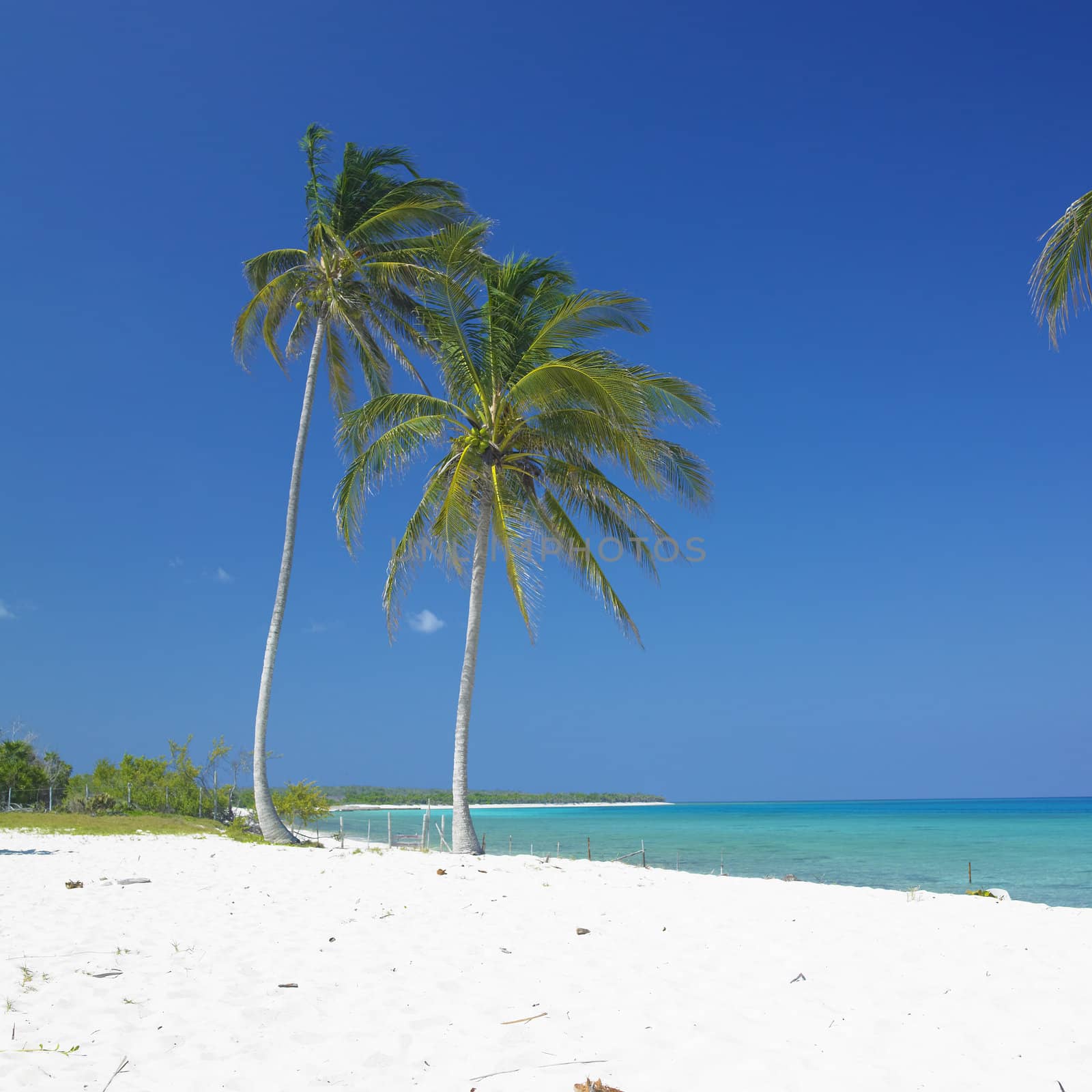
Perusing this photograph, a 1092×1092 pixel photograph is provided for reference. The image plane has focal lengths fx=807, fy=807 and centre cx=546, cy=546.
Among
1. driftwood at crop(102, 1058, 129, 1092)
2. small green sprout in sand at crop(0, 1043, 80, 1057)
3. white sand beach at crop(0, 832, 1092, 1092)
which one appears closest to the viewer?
driftwood at crop(102, 1058, 129, 1092)

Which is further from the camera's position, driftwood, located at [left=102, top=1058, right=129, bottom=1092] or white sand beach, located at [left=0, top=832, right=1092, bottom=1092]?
white sand beach, located at [left=0, top=832, right=1092, bottom=1092]

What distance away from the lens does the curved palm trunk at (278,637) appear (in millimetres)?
16031

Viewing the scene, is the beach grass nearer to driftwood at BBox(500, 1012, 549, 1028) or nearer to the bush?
the bush

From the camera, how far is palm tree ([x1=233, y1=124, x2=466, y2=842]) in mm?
16406

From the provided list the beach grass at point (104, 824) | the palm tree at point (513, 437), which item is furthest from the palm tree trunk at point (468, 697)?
the beach grass at point (104, 824)

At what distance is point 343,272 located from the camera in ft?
57.1

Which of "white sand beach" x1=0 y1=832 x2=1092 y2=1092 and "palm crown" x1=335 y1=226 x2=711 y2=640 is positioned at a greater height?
"palm crown" x1=335 y1=226 x2=711 y2=640

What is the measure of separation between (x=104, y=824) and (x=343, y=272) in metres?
15.0

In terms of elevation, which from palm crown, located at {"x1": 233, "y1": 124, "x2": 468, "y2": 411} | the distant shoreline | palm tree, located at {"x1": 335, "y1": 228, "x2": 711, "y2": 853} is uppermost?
palm crown, located at {"x1": 233, "y1": 124, "x2": 468, "y2": 411}

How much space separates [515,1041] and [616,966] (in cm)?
154

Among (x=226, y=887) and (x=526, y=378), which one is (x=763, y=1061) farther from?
(x=526, y=378)

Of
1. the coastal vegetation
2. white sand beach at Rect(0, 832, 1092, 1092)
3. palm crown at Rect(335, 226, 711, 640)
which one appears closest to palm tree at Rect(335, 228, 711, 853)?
palm crown at Rect(335, 226, 711, 640)

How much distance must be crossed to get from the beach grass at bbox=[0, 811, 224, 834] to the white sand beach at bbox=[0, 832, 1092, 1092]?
1190 centimetres

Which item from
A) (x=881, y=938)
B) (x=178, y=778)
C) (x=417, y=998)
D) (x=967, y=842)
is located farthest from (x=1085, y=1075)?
(x=967, y=842)
